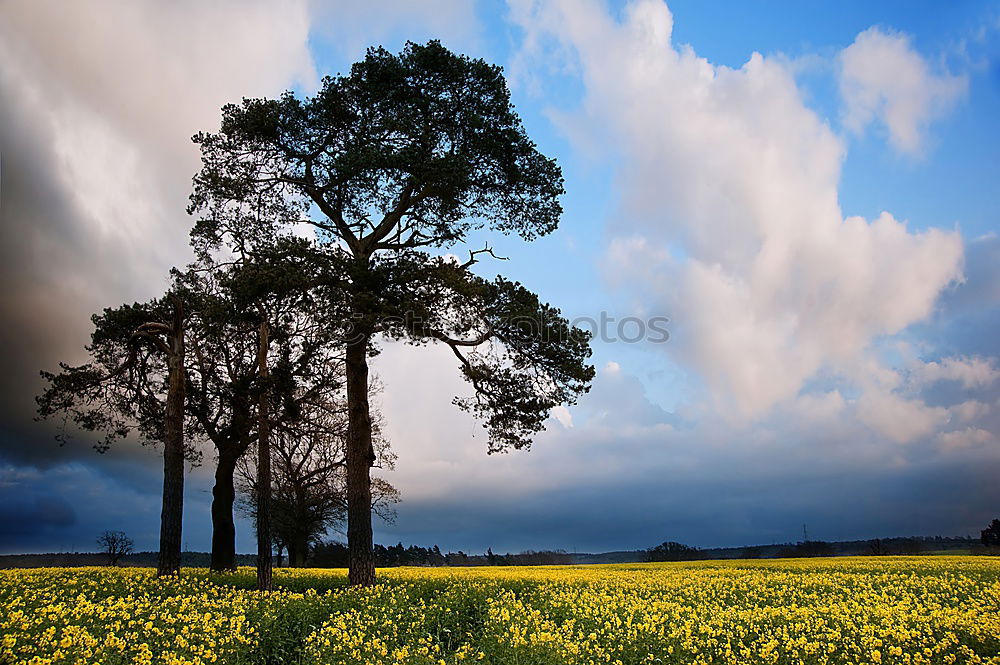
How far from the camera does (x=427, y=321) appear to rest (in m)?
17.8

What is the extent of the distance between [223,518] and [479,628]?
44.2 feet

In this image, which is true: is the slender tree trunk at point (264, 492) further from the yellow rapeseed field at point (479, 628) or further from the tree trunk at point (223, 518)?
the tree trunk at point (223, 518)

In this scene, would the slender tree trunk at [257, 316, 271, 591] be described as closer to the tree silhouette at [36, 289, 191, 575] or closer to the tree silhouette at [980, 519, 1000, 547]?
the tree silhouette at [36, 289, 191, 575]

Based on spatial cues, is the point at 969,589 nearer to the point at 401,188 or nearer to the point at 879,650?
the point at 879,650

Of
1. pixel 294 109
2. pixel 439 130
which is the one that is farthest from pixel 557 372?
pixel 294 109

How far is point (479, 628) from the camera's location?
1283cm

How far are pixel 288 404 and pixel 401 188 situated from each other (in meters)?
7.44

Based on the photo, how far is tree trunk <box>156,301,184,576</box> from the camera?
18672 millimetres

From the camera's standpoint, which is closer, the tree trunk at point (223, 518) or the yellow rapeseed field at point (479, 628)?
the yellow rapeseed field at point (479, 628)

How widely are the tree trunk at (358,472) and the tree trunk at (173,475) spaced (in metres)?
4.89

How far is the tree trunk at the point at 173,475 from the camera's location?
1867 centimetres

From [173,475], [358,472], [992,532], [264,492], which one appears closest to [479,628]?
[358,472]

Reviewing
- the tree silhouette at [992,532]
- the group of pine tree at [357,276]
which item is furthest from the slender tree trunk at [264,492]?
the tree silhouette at [992,532]

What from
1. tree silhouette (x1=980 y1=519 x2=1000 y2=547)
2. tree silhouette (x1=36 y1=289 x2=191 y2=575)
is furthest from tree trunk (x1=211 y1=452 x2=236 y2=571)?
tree silhouette (x1=980 y1=519 x2=1000 y2=547)
